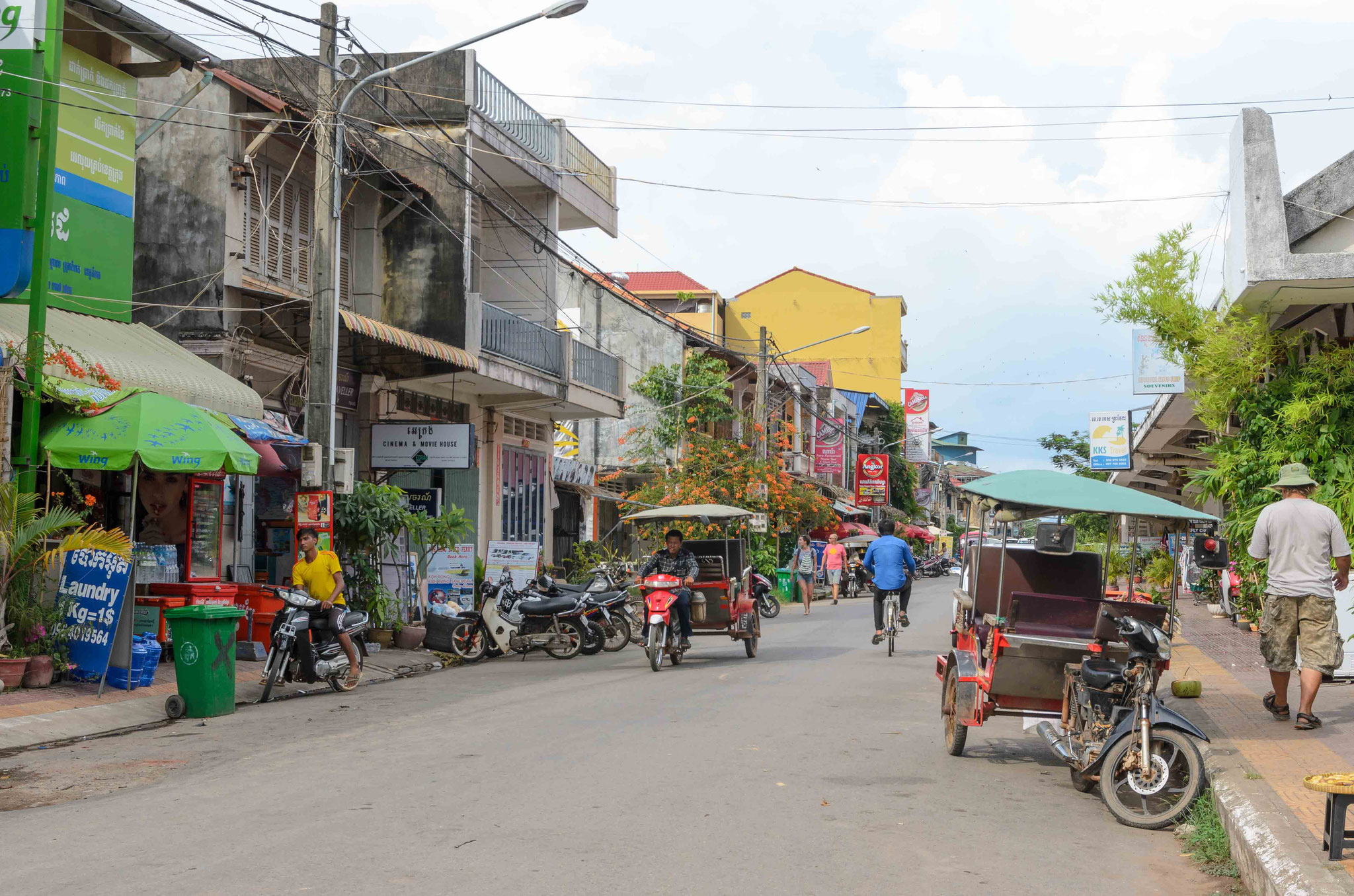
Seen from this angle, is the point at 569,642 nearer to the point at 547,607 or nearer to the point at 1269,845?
the point at 547,607

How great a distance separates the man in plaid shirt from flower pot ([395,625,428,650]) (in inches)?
134

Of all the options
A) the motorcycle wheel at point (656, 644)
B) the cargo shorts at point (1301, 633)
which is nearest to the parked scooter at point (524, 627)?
the motorcycle wheel at point (656, 644)

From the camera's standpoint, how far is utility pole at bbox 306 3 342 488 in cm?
1452

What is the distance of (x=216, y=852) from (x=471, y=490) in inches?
703

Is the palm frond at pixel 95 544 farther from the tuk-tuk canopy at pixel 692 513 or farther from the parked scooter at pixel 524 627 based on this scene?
the tuk-tuk canopy at pixel 692 513

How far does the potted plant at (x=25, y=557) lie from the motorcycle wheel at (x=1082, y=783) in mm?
A: 8893

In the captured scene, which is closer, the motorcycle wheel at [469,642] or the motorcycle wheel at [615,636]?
the motorcycle wheel at [469,642]

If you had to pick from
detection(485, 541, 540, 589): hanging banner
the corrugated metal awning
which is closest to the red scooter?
detection(485, 541, 540, 589): hanging banner

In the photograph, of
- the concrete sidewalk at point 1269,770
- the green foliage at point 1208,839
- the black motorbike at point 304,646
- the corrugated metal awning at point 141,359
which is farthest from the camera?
the corrugated metal awning at point 141,359

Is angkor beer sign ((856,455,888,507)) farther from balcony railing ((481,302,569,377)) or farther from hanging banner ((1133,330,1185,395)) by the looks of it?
balcony railing ((481,302,569,377))

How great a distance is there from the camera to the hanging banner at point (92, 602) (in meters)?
11.5

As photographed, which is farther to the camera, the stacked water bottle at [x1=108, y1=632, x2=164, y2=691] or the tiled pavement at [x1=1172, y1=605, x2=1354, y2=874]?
the stacked water bottle at [x1=108, y1=632, x2=164, y2=691]

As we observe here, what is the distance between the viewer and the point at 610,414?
27.7 metres

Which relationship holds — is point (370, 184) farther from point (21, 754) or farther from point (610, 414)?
point (21, 754)
